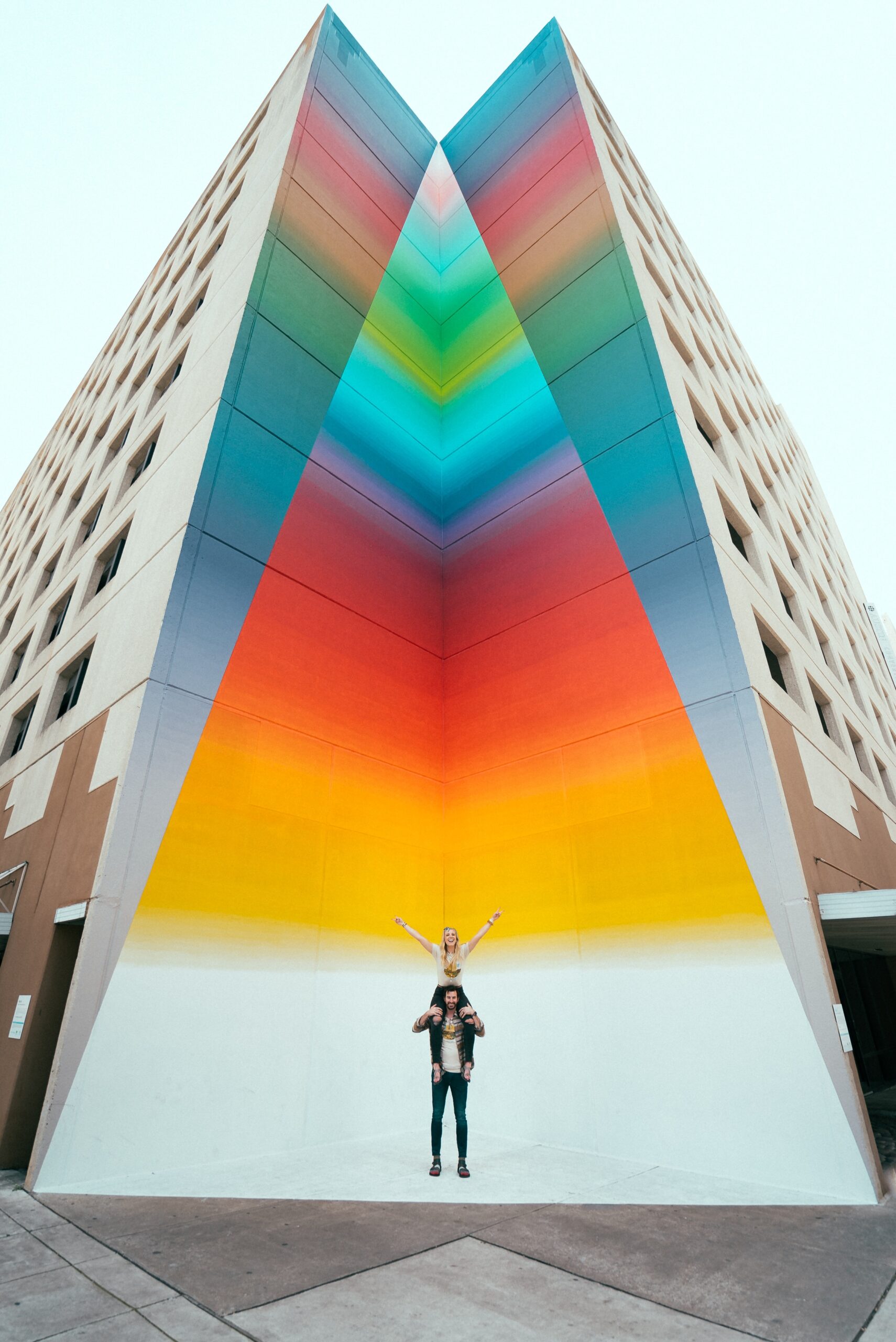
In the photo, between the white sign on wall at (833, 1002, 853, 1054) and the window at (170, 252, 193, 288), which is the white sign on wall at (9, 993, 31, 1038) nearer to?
the white sign on wall at (833, 1002, 853, 1054)

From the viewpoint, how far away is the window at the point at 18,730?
13.1 meters

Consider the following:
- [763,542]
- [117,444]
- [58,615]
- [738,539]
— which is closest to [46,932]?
[58,615]

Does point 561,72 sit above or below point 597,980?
above

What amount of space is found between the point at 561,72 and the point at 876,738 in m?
17.0

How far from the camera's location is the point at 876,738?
17.8 metres

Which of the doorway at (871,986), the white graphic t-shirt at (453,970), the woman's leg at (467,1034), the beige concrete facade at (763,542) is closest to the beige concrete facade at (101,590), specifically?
the white graphic t-shirt at (453,970)

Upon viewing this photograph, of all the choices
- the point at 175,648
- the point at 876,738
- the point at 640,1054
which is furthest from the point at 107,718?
the point at 876,738

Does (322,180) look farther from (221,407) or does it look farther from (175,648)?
(175,648)

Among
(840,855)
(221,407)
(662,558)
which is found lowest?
(840,855)

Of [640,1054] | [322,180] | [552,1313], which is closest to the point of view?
[552,1313]

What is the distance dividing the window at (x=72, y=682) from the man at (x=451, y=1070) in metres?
7.18

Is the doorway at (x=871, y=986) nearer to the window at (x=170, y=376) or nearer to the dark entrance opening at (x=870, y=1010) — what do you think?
the dark entrance opening at (x=870, y=1010)

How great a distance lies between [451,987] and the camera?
7160 millimetres

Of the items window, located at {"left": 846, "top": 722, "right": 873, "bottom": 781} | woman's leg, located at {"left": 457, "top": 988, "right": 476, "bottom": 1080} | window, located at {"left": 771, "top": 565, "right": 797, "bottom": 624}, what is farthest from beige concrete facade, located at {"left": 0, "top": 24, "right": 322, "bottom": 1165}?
window, located at {"left": 846, "top": 722, "right": 873, "bottom": 781}
